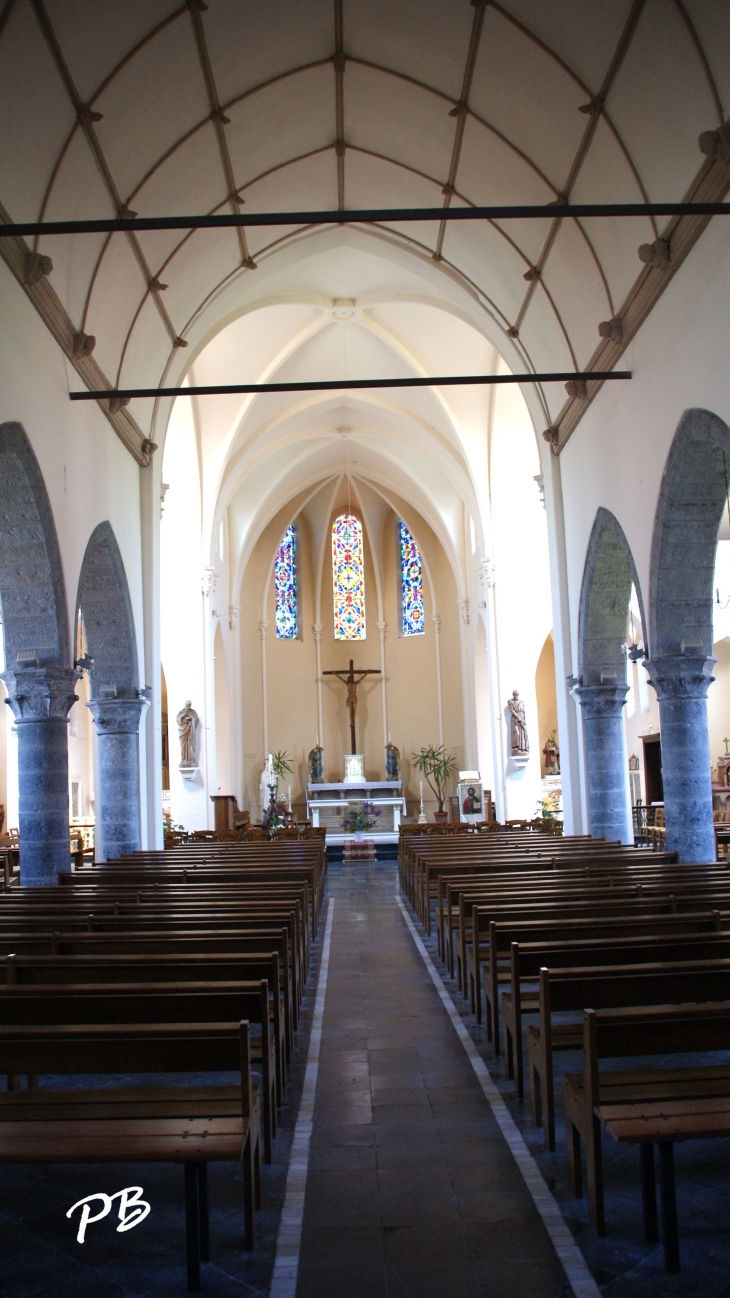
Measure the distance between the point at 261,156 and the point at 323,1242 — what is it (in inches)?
506

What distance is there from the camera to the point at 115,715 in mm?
14430

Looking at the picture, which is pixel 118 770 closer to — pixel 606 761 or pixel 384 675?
pixel 606 761

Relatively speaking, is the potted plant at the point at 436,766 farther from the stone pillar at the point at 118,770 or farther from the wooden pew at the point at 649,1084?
the wooden pew at the point at 649,1084

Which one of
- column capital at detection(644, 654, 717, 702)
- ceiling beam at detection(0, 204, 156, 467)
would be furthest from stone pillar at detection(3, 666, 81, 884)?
column capital at detection(644, 654, 717, 702)

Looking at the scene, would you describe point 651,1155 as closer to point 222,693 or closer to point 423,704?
point 222,693

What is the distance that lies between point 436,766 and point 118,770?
17.6 m

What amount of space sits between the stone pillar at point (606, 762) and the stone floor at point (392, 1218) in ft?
30.1

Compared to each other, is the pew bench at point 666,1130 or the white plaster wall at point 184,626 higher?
the white plaster wall at point 184,626

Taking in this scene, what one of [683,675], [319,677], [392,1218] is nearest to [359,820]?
[319,677]

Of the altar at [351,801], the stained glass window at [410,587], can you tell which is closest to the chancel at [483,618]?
the altar at [351,801]

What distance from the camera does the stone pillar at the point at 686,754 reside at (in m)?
11.2

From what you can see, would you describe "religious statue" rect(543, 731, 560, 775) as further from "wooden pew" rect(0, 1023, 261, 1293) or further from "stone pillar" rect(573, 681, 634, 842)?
"wooden pew" rect(0, 1023, 261, 1293)

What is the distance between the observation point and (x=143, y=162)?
11.3 metres

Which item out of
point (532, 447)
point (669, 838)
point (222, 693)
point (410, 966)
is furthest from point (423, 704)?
point (410, 966)
